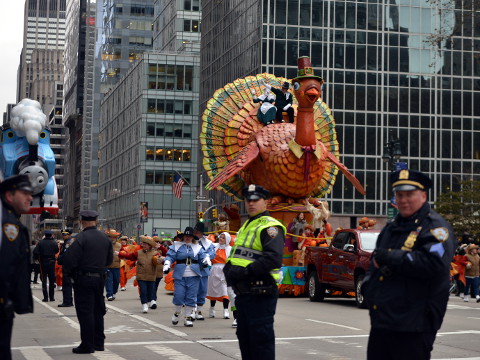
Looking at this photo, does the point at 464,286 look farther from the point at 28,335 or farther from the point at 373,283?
the point at 373,283

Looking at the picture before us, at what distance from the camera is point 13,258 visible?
23.0ft

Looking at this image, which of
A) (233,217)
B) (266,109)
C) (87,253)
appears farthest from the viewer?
(233,217)

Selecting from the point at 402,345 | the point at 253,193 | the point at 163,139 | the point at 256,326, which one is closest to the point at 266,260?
the point at 256,326

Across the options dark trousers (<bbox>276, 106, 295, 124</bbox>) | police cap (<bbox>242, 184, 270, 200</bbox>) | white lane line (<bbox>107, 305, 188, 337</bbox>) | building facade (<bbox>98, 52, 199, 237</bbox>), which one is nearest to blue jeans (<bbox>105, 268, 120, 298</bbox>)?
white lane line (<bbox>107, 305, 188, 337</bbox>)

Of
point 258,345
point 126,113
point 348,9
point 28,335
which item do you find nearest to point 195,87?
point 126,113

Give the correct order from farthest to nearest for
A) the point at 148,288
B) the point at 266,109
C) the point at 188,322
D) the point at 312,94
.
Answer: the point at 266,109 < the point at 312,94 < the point at 148,288 < the point at 188,322

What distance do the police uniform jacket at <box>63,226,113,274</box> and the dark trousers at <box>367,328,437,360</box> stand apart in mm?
6197

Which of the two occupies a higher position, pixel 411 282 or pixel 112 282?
pixel 411 282

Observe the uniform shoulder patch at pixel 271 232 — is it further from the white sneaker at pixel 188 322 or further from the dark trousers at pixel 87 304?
the white sneaker at pixel 188 322

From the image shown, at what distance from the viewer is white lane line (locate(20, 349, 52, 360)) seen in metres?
11.5

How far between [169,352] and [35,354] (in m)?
1.74

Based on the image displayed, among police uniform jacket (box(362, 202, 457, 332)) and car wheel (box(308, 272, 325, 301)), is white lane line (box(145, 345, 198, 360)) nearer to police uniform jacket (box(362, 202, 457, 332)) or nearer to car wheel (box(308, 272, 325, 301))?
police uniform jacket (box(362, 202, 457, 332))

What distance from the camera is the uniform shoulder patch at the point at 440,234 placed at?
252 inches

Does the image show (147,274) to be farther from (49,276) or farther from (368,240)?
(368,240)
